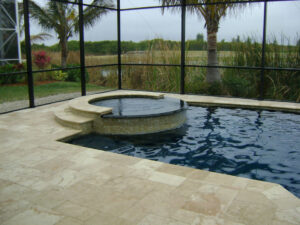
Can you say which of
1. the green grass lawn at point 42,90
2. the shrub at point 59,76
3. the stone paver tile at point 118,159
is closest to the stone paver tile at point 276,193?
the stone paver tile at point 118,159

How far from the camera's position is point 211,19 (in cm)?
843

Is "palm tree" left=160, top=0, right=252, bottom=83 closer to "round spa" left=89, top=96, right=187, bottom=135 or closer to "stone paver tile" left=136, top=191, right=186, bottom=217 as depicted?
"round spa" left=89, top=96, right=187, bottom=135

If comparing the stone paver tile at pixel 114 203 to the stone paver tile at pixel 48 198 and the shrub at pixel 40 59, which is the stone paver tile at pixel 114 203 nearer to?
the stone paver tile at pixel 48 198

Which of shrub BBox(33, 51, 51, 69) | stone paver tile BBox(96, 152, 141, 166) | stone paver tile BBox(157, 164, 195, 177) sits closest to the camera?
stone paver tile BBox(157, 164, 195, 177)

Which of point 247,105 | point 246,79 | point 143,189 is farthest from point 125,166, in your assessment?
point 246,79

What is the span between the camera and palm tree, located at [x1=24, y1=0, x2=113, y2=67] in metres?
12.5

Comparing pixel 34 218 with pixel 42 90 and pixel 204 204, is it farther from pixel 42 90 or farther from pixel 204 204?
pixel 42 90


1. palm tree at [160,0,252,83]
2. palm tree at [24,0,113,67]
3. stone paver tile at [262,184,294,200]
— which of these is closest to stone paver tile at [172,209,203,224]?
stone paver tile at [262,184,294,200]

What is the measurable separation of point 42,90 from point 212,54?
598 cm

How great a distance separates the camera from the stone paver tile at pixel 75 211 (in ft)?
7.95

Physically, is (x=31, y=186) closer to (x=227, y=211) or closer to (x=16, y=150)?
(x=16, y=150)

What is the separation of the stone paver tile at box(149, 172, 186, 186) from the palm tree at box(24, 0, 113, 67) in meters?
10.4

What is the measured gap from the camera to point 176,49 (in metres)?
8.80

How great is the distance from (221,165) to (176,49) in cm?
556
